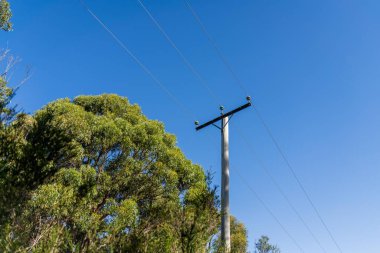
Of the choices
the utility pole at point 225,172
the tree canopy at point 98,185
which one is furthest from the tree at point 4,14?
the utility pole at point 225,172

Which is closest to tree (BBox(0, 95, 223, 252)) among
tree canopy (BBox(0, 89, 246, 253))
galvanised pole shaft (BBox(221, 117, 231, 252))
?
tree canopy (BBox(0, 89, 246, 253))

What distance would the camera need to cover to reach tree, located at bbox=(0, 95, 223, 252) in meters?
9.29

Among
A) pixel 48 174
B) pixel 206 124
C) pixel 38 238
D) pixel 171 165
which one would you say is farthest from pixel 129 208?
pixel 38 238

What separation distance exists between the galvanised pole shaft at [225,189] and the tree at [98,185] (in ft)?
3.67

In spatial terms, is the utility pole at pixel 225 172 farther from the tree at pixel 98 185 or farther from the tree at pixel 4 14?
the tree at pixel 4 14

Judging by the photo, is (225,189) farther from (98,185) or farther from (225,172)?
(98,185)

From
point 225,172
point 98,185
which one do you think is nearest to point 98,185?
point 98,185

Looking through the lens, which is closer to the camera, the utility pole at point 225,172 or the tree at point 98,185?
the tree at point 98,185

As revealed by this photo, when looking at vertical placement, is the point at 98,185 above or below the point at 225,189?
above

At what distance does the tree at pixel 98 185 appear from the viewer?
30.5ft

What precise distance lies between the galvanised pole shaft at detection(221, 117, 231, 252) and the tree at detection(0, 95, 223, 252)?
1118 mm

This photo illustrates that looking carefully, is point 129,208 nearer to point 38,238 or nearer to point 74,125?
point 74,125

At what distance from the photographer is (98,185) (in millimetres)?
17625

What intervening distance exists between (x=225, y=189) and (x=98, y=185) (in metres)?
7.03
